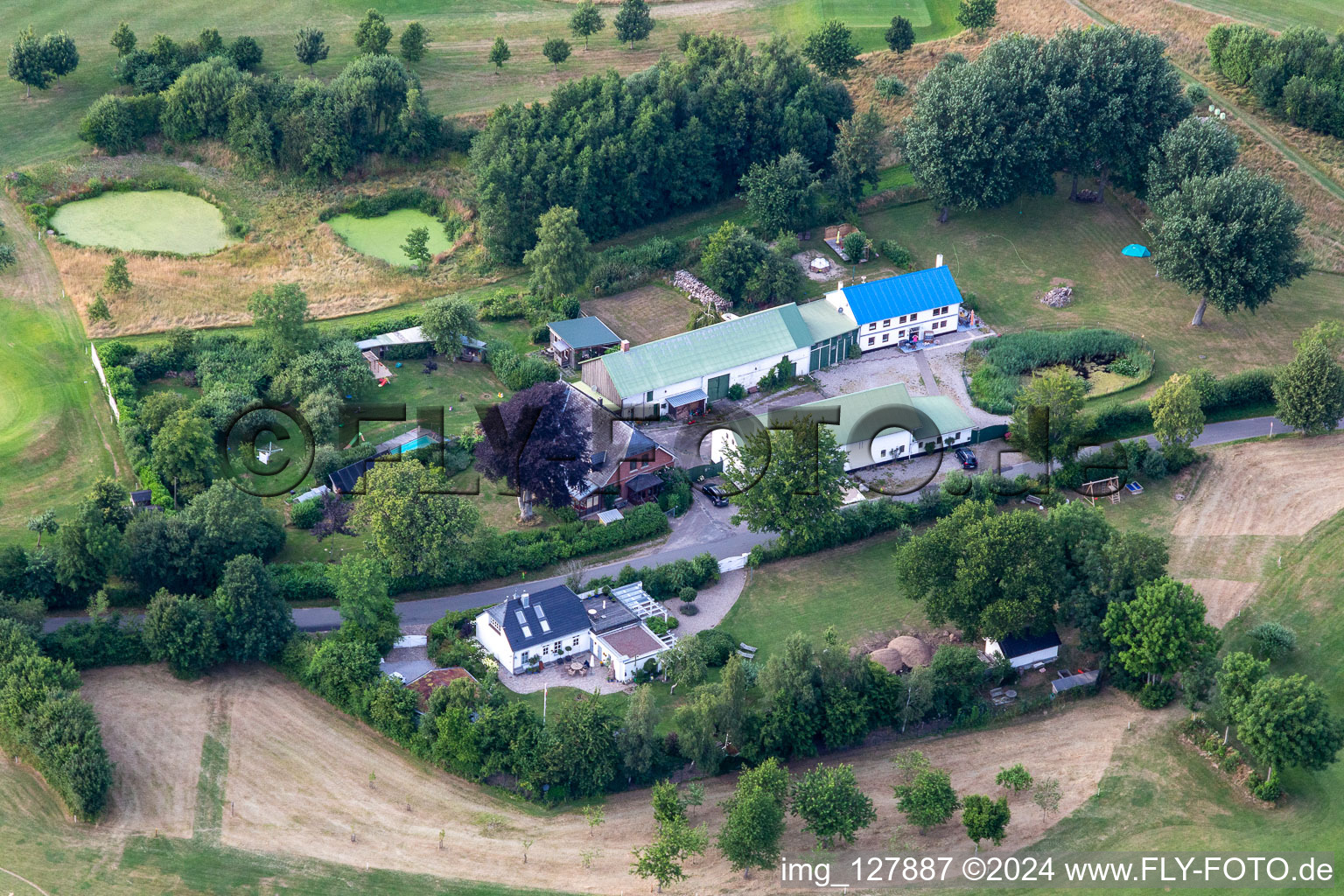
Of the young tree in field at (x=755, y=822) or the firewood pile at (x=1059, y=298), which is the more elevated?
the firewood pile at (x=1059, y=298)

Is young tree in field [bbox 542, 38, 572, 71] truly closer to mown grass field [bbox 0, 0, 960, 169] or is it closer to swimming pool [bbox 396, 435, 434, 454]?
mown grass field [bbox 0, 0, 960, 169]

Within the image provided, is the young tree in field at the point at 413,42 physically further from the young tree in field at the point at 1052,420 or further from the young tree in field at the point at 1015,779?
the young tree in field at the point at 1015,779

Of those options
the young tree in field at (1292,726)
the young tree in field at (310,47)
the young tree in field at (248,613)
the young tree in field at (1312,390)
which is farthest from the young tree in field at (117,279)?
the young tree in field at (1312,390)

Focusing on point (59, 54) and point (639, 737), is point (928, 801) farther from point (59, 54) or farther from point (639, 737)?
point (59, 54)

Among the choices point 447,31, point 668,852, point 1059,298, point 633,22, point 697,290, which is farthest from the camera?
point 447,31

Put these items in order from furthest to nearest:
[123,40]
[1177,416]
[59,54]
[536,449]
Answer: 1. [123,40]
2. [59,54]
3. [1177,416]
4. [536,449]

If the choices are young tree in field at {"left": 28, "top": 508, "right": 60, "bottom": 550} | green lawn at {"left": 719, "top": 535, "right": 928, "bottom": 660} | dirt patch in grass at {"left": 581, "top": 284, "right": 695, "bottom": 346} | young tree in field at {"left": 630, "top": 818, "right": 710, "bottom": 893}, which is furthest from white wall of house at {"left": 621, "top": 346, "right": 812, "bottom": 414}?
young tree in field at {"left": 630, "top": 818, "right": 710, "bottom": 893}

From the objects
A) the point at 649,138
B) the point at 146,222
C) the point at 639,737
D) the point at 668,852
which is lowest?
the point at 668,852

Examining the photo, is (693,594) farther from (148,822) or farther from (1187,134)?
(1187,134)

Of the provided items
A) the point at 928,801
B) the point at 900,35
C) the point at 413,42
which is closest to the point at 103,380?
the point at 413,42
